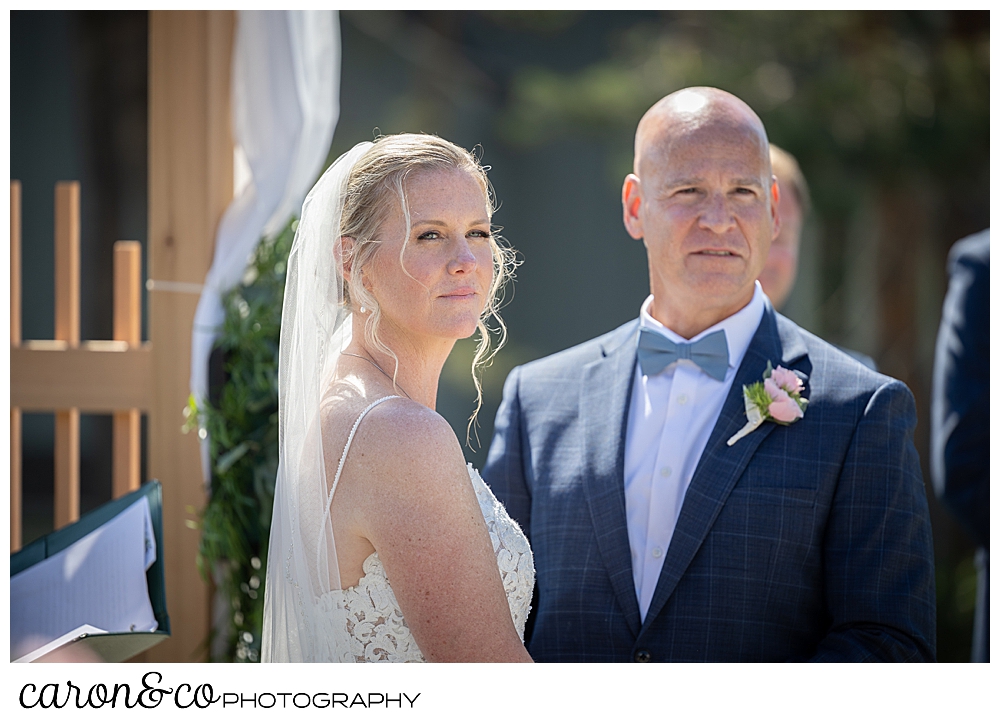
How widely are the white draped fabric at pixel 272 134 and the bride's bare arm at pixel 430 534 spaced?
4.76ft

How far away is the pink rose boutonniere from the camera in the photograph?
6.81 ft

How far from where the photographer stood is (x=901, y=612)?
1968mm

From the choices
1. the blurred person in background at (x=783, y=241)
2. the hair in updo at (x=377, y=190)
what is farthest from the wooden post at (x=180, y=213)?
the blurred person in background at (x=783, y=241)

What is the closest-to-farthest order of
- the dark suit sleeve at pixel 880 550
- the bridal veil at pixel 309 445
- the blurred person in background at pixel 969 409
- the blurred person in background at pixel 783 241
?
the bridal veil at pixel 309 445, the dark suit sleeve at pixel 880 550, the blurred person in background at pixel 969 409, the blurred person in background at pixel 783 241

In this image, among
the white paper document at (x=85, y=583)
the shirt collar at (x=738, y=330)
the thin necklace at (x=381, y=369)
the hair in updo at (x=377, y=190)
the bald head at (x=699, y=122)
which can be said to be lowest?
the white paper document at (x=85, y=583)

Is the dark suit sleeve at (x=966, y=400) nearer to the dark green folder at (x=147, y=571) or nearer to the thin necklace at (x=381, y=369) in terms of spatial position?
the thin necklace at (x=381, y=369)

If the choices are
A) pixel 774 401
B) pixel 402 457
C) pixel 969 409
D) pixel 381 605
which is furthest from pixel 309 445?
pixel 969 409

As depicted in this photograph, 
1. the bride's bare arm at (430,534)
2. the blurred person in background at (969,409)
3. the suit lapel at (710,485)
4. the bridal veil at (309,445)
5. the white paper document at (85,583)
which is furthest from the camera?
the blurred person in background at (969,409)

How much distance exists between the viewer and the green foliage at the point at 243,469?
294 centimetres

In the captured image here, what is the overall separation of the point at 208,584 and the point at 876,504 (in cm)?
215

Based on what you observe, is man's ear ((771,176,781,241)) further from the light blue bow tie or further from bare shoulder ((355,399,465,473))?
bare shoulder ((355,399,465,473))

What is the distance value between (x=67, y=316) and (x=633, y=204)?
2.12 meters

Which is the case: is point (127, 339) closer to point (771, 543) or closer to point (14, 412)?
point (14, 412)
